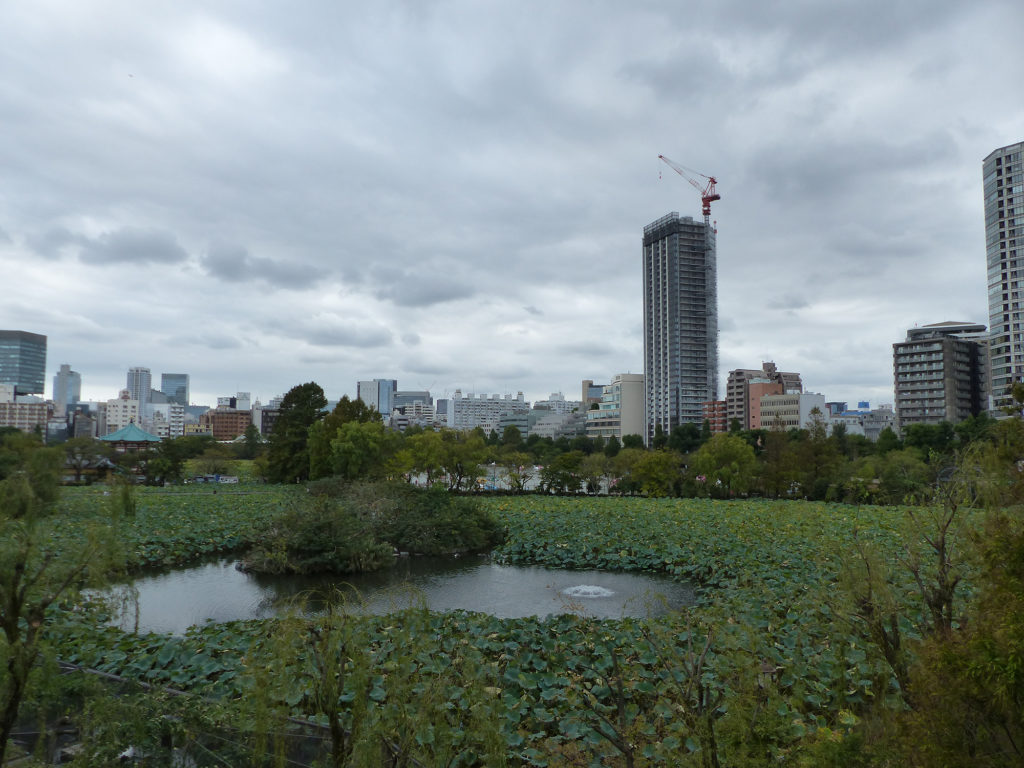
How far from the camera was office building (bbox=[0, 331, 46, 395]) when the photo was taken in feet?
419

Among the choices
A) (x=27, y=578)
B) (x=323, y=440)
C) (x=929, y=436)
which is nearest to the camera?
(x=27, y=578)

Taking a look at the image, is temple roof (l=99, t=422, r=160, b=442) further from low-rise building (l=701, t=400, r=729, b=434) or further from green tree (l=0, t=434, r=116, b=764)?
low-rise building (l=701, t=400, r=729, b=434)

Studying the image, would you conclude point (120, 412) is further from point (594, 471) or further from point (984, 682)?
point (984, 682)

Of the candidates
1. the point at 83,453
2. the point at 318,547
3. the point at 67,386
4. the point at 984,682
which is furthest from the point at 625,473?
the point at 67,386

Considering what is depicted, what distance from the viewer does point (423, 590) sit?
1213 centimetres

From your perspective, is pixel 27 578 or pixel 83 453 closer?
pixel 27 578

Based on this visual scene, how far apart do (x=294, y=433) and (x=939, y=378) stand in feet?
208

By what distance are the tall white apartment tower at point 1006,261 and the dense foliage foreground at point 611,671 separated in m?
49.1

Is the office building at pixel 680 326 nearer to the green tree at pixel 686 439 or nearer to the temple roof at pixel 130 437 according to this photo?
the green tree at pixel 686 439

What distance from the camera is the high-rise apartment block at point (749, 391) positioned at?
8156 centimetres

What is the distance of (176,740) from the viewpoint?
4645 millimetres

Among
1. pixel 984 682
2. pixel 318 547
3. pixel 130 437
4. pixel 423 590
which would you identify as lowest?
pixel 423 590

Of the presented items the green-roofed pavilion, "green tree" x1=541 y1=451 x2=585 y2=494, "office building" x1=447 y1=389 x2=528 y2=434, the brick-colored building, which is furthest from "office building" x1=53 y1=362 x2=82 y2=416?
"green tree" x1=541 y1=451 x2=585 y2=494

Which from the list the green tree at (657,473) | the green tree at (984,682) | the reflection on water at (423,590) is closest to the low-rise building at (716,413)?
the green tree at (657,473)
